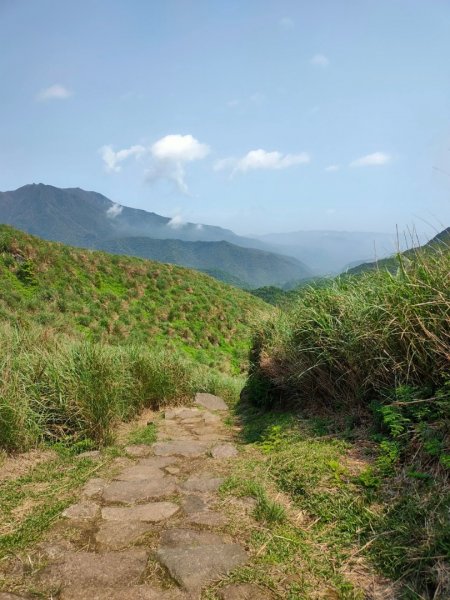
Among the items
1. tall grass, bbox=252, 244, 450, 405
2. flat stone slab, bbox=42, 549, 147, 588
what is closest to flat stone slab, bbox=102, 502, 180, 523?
flat stone slab, bbox=42, 549, 147, 588

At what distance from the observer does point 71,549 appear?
7.69 ft

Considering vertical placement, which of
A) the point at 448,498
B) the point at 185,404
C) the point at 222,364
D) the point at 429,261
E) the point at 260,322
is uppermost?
the point at 429,261

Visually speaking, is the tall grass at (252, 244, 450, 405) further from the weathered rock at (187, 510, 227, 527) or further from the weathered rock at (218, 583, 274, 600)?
the weathered rock at (218, 583, 274, 600)

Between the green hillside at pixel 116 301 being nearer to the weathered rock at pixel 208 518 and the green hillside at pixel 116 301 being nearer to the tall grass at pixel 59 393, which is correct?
the tall grass at pixel 59 393

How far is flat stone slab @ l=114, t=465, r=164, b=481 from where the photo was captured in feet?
11.2

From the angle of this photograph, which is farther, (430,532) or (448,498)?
(448,498)

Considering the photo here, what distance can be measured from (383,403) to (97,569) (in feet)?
7.90

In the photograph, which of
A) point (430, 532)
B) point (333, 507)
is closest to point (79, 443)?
point (333, 507)

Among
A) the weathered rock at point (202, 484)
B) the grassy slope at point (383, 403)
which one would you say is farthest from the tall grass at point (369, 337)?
the weathered rock at point (202, 484)

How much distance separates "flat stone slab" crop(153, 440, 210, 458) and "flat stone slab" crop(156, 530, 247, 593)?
1549 mm

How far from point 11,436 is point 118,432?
1.22 meters

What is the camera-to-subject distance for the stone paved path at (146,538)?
202 cm

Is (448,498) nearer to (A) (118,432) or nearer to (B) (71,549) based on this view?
(B) (71,549)

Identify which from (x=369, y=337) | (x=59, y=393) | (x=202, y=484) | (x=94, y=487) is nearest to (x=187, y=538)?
(x=202, y=484)
